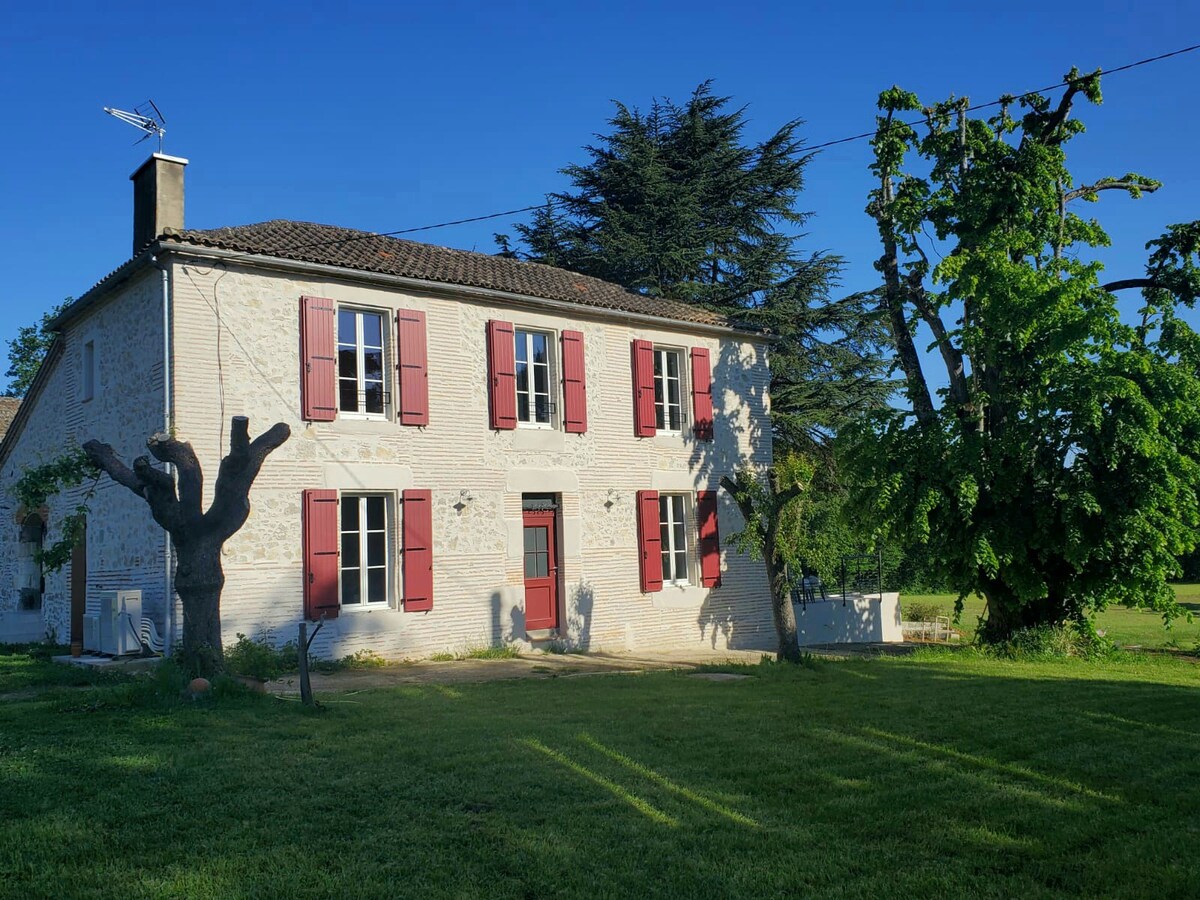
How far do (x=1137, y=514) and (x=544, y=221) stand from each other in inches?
732

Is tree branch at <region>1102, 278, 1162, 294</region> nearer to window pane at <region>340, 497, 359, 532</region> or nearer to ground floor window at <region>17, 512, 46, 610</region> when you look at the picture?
window pane at <region>340, 497, 359, 532</region>

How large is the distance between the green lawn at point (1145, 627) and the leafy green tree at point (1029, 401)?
5.56ft

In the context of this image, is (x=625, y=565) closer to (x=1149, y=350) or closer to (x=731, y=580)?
(x=731, y=580)

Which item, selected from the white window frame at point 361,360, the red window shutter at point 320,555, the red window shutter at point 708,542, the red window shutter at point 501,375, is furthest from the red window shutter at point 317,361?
the red window shutter at point 708,542

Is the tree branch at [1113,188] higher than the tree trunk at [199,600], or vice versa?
the tree branch at [1113,188]

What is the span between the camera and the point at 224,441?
40.3ft

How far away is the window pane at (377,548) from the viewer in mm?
13523

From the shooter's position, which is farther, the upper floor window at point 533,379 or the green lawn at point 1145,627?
the green lawn at point 1145,627

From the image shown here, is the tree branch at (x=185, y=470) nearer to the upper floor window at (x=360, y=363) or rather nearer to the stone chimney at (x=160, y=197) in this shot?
the upper floor window at (x=360, y=363)

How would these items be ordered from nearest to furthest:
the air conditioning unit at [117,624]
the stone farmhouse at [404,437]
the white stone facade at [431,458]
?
1. the air conditioning unit at [117,624]
2. the white stone facade at [431,458]
3. the stone farmhouse at [404,437]

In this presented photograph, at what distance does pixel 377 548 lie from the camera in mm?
13602

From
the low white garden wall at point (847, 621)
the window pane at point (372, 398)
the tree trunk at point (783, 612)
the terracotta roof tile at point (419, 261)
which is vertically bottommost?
the low white garden wall at point (847, 621)

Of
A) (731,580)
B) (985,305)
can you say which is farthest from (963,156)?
(731,580)

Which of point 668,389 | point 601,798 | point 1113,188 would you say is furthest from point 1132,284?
point 601,798
